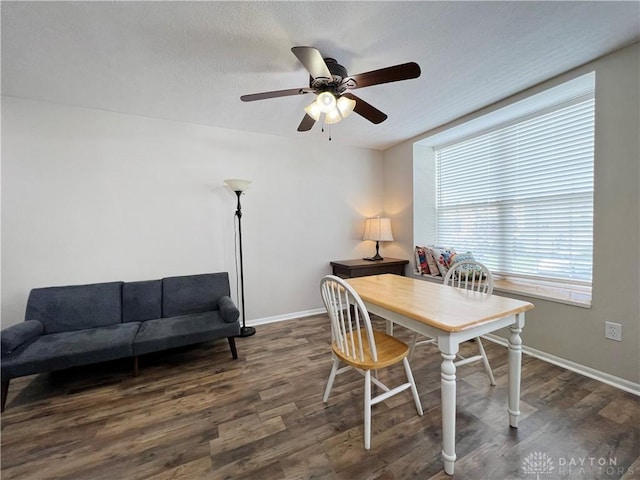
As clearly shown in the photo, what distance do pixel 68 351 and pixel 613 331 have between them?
400cm

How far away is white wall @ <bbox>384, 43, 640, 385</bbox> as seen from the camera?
69.2 inches

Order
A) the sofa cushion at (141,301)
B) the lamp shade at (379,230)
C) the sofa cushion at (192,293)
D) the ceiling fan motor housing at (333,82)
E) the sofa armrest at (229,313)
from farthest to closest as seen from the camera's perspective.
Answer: the lamp shade at (379,230) → the sofa cushion at (192,293) → the sofa cushion at (141,301) → the sofa armrest at (229,313) → the ceiling fan motor housing at (333,82)

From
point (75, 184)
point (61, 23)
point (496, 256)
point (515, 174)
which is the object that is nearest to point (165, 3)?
point (61, 23)

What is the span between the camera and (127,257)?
2.68m

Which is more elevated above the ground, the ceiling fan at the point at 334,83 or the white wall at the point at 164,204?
the ceiling fan at the point at 334,83

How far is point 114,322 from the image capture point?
2373mm

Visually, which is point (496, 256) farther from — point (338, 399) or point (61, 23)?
point (61, 23)

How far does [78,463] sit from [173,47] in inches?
99.4

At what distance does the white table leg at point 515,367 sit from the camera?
1.41 metres

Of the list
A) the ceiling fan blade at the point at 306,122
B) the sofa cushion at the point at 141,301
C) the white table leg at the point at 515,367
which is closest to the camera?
the white table leg at the point at 515,367

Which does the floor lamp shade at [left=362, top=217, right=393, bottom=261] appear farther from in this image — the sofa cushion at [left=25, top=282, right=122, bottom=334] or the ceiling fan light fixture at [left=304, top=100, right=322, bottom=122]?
the sofa cushion at [left=25, top=282, right=122, bottom=334]

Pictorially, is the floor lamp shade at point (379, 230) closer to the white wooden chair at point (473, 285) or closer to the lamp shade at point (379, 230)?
the lamp shade at point (379, 230)
